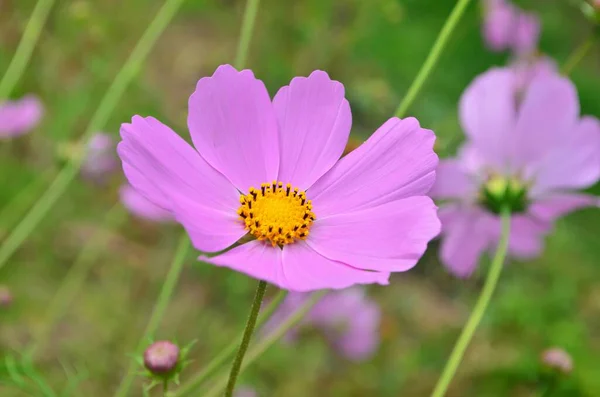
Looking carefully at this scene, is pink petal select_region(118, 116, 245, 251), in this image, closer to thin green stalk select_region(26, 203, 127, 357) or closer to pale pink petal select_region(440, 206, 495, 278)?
pale pink petal select_region(440, 206, 495, 278)

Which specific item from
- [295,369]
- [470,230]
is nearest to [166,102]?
[295,369]

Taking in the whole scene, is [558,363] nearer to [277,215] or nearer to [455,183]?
[455,183]

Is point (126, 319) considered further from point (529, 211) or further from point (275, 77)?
point (529, 211)

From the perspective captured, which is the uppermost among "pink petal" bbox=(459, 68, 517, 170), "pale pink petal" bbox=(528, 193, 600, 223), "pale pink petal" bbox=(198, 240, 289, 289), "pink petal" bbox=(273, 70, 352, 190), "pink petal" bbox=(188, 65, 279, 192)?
"pink petal" bbox=(459, 68, 517, 170)

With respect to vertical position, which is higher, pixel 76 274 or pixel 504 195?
pixel 504 195

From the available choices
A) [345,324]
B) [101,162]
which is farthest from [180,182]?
[101,162]

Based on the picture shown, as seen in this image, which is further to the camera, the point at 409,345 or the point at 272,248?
the point at 409,345

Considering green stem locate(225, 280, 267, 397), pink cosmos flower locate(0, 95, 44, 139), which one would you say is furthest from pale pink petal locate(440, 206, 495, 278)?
pink cosmos flower locate(0, 95, 44, 139)
